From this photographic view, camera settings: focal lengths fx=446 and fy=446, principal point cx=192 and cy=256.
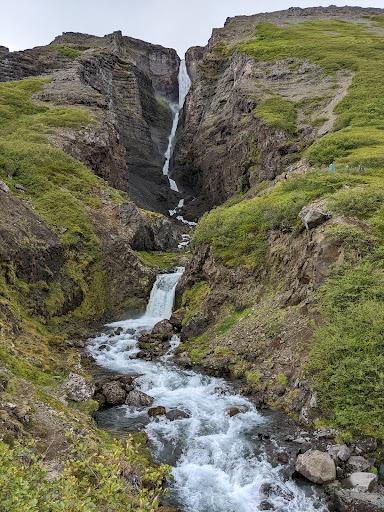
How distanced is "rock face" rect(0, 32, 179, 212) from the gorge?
0.88 metres

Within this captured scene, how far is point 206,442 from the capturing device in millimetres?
15758

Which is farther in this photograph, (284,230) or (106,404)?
(284,230)

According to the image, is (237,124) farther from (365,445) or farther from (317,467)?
(317,467)

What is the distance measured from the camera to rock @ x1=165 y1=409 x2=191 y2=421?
57.4 feet

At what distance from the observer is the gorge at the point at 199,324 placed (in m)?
12.6

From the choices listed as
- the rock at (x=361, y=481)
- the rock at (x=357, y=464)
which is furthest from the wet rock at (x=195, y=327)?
the rock at (x=361, y=481)

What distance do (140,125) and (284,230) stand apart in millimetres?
72882

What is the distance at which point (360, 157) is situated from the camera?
107 ft

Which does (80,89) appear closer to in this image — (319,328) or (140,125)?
(140,125)

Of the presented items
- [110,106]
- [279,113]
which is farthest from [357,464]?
[110,106]

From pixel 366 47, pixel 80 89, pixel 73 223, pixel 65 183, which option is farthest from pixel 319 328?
pixel 366 47

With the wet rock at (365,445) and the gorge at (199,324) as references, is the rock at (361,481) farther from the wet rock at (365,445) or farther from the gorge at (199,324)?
the wet rock at (365,445)

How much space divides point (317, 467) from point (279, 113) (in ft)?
171

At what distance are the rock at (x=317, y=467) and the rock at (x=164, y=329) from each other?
14145 mm
